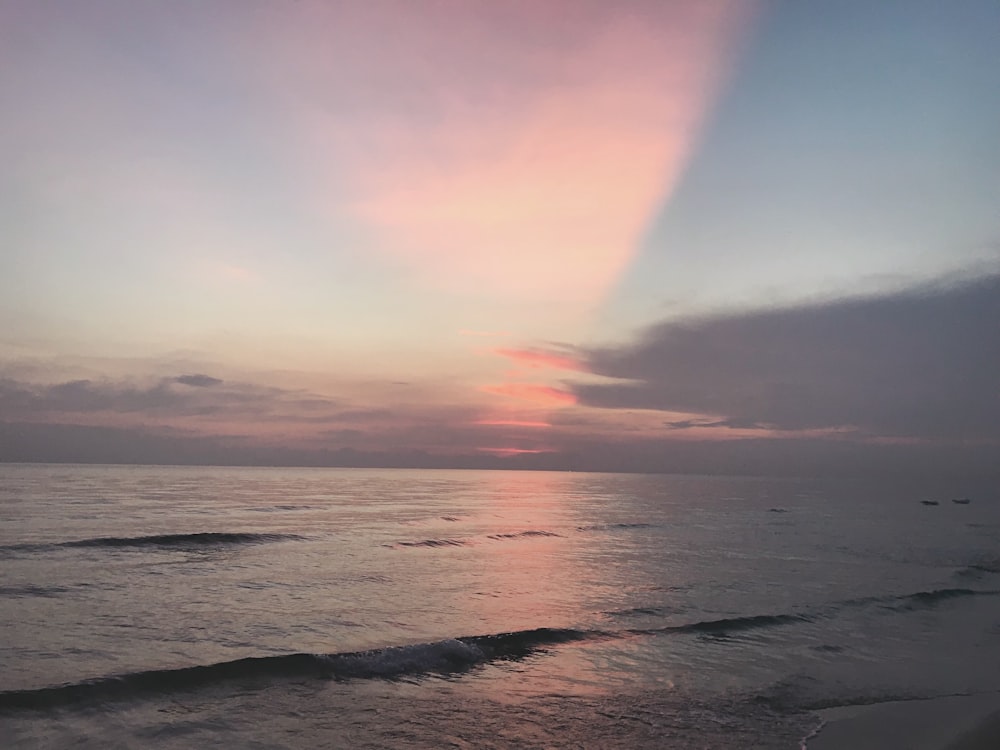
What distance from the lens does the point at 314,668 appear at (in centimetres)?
1559

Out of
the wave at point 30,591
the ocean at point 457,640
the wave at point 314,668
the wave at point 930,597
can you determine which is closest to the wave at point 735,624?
the ocean at point 457,640

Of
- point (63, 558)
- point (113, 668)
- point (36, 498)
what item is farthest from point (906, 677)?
point (36, 498)

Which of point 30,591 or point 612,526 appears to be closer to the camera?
point 30,591

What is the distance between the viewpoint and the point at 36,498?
65.7m

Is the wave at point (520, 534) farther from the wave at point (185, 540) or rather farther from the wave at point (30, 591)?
the wave at point (30, 591)

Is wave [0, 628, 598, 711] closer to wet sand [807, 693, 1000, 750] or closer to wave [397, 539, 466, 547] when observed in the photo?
wet sand [807, 693, 1000, 750]

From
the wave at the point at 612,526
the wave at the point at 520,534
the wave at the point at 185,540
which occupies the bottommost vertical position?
the wave at the point at 612,526

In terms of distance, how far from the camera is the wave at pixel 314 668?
1333 centimetres

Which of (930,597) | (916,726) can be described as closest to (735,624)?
(916,726)

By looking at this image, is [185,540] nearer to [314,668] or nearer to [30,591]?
[30,591]

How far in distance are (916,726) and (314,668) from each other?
13.2 m

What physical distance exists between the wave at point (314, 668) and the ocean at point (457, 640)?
0.07 meters

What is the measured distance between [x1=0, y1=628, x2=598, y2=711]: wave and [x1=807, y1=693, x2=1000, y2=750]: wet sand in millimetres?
7734

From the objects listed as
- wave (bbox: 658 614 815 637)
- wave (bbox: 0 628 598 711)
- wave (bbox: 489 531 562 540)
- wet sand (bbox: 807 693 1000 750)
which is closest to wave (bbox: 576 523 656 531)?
wave (bbox: 489 531 562 540)
